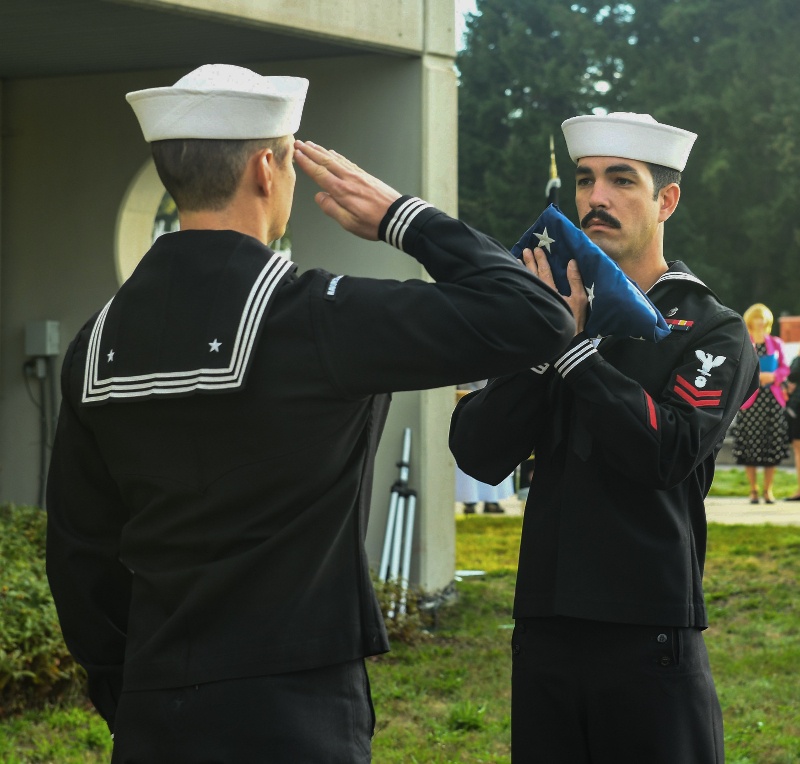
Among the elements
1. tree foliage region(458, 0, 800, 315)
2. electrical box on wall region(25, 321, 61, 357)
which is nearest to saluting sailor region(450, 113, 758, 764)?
electrical box on wall region(25, 321, 61, 357)

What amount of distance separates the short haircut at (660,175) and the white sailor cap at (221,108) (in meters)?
1.19

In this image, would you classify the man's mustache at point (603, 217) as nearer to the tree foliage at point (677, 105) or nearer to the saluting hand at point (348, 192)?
the saluting hand at point (348, 192)

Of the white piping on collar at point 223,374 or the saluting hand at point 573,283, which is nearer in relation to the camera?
the white piping on collar at point 223,374

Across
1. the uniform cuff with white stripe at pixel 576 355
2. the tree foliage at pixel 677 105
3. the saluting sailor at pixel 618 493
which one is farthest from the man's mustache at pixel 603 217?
the tree foliage at pixel 677 105

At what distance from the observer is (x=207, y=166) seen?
2250 mm

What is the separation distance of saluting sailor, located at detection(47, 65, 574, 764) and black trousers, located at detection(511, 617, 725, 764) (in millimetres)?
723

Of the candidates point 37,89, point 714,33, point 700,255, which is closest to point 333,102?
point 37,89

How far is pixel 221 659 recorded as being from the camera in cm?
217

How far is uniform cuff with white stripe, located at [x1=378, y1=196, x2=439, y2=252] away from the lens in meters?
2.23

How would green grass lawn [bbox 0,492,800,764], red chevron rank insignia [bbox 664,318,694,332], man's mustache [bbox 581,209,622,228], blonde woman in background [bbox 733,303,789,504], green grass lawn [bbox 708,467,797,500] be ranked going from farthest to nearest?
green grass lawn [bbox 708,467,797,500] → blonde woman in background [bbox 733,303,789,504] → green grass lawn [bbox 0,492,800,764] → man's mustache [bbox 581,209,622,228] → red chevron rank insignia [bbox 664,318,694,332]

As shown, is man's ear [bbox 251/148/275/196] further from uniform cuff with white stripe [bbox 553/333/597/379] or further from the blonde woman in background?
the blonde woman in background

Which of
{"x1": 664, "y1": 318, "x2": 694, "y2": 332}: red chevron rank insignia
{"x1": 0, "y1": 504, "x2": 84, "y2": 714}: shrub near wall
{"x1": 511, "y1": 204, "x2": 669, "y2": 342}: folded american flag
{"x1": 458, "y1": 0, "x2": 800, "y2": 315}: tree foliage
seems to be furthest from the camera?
{"x1": 458, "y1": 0, "x2": 800, "y2": 315}: tree foliage

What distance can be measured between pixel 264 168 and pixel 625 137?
1.21 metres

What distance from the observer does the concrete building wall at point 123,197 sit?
24.3 feet
